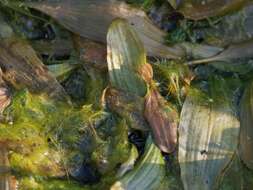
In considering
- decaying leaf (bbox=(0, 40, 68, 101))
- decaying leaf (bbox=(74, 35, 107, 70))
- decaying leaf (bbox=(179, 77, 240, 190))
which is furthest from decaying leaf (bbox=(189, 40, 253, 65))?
decaying leaf (bbox=(0, 40, 68, 101))

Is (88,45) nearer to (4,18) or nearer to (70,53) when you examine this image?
(70,53)

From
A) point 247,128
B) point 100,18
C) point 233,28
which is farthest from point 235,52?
point 100,18

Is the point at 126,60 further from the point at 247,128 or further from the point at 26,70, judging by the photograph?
the point at 247,128

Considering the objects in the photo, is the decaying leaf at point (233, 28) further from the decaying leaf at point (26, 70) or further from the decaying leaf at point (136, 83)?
the decaying leaf at point (26, 70)

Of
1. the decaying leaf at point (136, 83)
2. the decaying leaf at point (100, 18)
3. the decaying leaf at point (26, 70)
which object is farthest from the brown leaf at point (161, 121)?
the decaying leaf at point (26, 70)

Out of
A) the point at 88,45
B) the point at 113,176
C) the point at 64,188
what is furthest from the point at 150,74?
the point at 64,188

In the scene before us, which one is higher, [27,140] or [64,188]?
[27,140]

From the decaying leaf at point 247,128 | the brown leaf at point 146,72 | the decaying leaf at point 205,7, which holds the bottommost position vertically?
the decaying leaf at point 247,128
